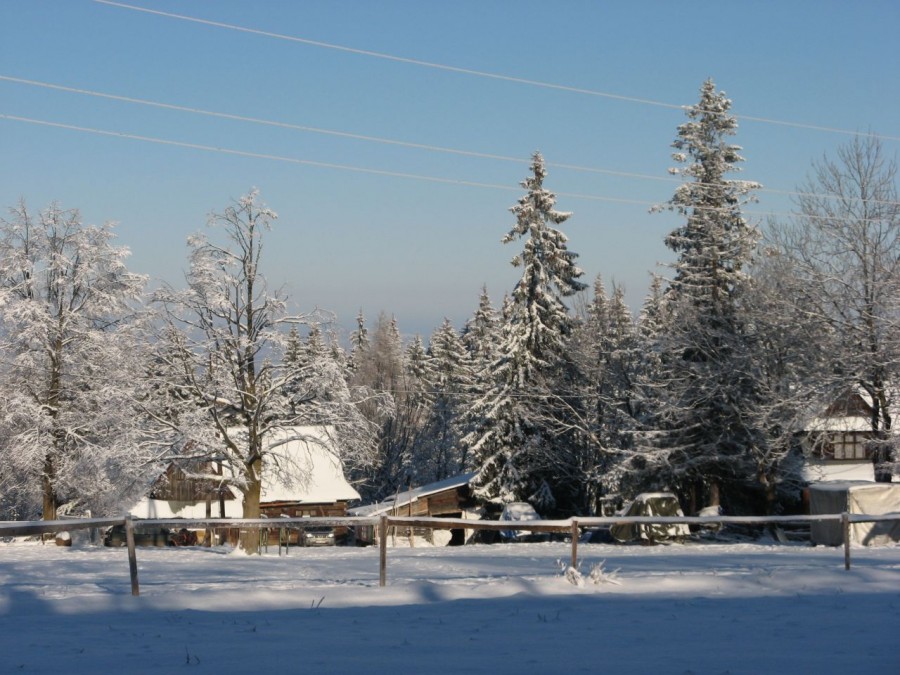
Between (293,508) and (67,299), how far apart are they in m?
21.3

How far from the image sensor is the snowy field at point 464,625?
8.29 metres

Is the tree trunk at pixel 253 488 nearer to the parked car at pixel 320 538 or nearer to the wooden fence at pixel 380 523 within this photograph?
the wooden fence at pixel 380 523

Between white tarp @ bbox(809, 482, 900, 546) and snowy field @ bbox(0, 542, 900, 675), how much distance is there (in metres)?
12.7

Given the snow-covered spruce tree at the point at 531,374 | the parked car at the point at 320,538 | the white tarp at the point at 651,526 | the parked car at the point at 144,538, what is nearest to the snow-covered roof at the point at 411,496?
the parked car at the point at 320,538

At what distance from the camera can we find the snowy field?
326 inches

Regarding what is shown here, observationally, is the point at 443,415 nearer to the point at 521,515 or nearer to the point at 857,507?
the point at 521,515

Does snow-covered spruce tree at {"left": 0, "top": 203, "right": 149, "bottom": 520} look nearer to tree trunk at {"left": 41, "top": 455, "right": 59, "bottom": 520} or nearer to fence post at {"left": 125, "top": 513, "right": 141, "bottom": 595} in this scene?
tree trunk at {"left": 41, "top": 455, "right": 59, "bottom": 520}

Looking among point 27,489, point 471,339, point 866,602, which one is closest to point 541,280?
point 27,489

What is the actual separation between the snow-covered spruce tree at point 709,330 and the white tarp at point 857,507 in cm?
734

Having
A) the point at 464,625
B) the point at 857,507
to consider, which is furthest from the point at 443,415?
the point at 464,625

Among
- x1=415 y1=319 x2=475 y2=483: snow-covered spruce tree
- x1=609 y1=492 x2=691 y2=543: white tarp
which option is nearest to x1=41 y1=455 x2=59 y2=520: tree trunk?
x1=609 y1=492 x2=691 y2=543: white tarp

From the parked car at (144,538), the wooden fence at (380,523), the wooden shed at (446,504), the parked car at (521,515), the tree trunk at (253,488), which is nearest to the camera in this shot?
the wooden fence at (380,523)

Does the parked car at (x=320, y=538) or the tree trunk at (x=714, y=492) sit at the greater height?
the tree trunk at (x=714, y=492)

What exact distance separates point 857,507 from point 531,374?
16.2 meters
